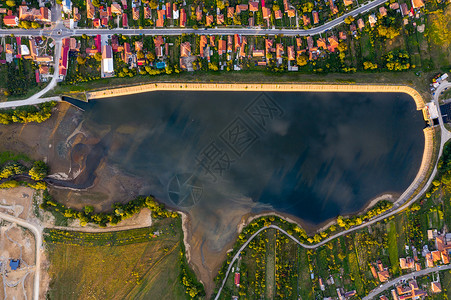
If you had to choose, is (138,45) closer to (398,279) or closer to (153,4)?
(153,4)

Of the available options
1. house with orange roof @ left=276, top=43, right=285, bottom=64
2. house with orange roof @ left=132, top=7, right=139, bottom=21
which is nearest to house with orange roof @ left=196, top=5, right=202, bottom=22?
house with orange roof @ left=132, top=7, right=139, bottom=21

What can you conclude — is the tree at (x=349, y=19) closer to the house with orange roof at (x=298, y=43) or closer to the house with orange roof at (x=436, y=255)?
the house with orange roof at (x=298, y=43)

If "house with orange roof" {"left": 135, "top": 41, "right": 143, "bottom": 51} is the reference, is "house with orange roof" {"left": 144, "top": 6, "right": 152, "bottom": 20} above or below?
above

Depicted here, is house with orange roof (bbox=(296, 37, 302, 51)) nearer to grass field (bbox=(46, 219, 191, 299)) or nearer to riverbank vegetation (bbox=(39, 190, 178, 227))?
riverbank vegetation (bbox=(39, 190, 178, 227))

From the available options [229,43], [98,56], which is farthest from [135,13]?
[229,43]

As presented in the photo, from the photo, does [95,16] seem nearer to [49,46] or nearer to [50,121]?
[49,46]

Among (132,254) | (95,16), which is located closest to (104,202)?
(132,254)
